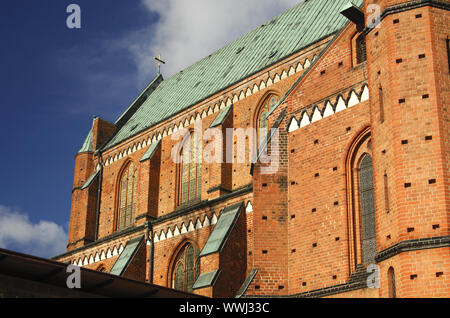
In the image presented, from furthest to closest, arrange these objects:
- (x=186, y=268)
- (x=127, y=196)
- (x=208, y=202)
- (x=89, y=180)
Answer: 1. (x=89, y=180)
2. (x=127, y=196)
3. (x=186, y=268)
4. (x=208, y=202)

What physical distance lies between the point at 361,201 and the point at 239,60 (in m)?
13.3

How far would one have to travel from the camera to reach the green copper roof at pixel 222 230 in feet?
65.7

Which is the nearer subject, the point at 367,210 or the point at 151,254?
the point at 367,210

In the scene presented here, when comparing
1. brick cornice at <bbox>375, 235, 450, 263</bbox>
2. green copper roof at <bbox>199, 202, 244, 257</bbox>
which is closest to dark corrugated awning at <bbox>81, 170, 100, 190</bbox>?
green copper roof at <bbox>199, 202, 244, 257</bbox>

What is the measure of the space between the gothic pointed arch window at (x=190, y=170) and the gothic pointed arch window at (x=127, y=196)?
3.24 m

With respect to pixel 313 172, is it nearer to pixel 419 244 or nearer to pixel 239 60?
pixel 419 244

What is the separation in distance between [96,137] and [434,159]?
72.5ft

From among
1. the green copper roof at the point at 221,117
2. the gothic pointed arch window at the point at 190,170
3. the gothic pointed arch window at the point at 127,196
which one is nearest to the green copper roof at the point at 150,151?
the gothic pointed arch window at the point at 190,170

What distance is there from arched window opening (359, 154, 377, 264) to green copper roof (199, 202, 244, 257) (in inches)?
201

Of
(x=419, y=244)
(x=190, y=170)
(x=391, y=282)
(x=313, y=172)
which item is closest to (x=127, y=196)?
(x=190, y=170)

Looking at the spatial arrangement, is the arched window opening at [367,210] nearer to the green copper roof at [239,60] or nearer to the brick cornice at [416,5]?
the brick cornice at [416,5]

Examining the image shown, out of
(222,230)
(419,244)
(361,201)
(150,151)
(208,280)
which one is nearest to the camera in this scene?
(419,244)

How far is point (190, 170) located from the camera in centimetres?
2714
